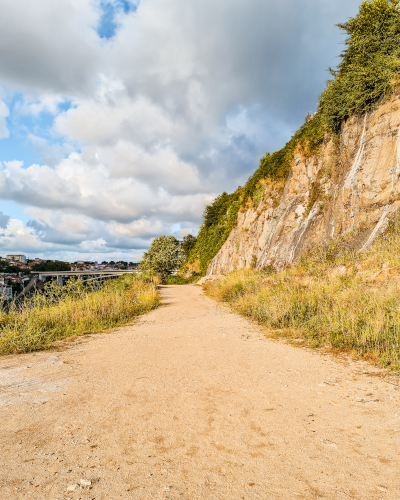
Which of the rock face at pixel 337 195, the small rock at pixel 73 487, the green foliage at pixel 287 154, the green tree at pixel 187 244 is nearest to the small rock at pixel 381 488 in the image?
the small rock at pixel 73 487

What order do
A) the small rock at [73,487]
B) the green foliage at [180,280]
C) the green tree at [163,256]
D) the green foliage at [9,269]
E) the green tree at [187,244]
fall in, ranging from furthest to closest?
the green foliage at [9,269]
the green tree at [187,244]
the green tree at [163,256]
the green foliage at [180,280]
the small rock at [73,487]

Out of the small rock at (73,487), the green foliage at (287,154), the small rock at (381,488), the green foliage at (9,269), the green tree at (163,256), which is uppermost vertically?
the green foliage at (287,154)

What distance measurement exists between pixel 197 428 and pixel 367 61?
16.9 meters

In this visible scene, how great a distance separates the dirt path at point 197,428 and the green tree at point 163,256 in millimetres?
33031

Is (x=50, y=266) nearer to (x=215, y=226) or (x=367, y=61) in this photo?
(x=215, y=226)

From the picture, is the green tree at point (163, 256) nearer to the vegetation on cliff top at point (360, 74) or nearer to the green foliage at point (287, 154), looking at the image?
the green foliage at point (287, 154)

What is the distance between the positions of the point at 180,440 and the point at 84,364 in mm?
3034

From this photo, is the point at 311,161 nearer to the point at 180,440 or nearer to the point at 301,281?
the point at 301,281

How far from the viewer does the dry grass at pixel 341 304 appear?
19.0ft

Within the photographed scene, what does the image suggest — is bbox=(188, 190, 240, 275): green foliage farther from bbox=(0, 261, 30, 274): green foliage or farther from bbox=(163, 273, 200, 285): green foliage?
bbox=(0, 261, 30, 274): green foliage

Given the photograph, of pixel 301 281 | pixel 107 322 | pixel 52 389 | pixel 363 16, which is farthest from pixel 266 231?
pixel 52 389

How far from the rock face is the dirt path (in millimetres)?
9032

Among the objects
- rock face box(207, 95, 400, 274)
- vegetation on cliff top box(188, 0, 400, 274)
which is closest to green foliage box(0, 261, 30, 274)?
rock face box(207, 95, 400, 274)

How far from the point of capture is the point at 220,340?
7.09 meters
